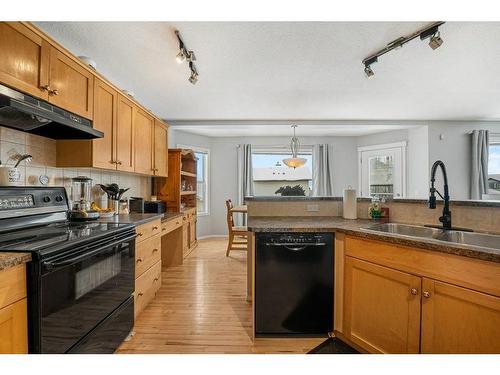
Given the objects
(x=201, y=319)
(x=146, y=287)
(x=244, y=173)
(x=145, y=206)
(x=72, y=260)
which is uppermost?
(x=244, y=173)

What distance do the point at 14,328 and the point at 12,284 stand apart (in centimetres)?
19

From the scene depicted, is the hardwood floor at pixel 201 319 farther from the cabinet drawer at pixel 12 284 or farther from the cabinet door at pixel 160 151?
the cabinet door at pixel 160 151

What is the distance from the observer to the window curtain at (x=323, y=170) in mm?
5750

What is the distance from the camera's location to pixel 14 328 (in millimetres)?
1030

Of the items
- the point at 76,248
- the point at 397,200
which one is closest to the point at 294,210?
the point at 397,200

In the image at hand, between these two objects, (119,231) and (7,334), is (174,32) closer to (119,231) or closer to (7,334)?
(119,231)

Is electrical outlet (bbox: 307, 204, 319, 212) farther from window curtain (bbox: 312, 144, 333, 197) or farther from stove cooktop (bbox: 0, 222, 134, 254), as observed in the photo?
window curtain (bbox: 312, 144, 333, 197)

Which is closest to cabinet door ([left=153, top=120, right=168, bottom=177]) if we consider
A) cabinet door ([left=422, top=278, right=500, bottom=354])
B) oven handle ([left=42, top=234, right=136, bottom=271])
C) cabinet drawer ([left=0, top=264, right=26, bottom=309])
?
oven handle ([left=42, top=234, right=136, bottom=271])

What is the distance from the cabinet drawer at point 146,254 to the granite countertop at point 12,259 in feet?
3.32

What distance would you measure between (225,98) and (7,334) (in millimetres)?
3144

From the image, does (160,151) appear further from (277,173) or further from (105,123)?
(277,173)

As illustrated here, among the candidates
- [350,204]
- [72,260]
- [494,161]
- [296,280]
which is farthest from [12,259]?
[494,161]

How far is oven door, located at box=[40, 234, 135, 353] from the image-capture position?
1151mm
